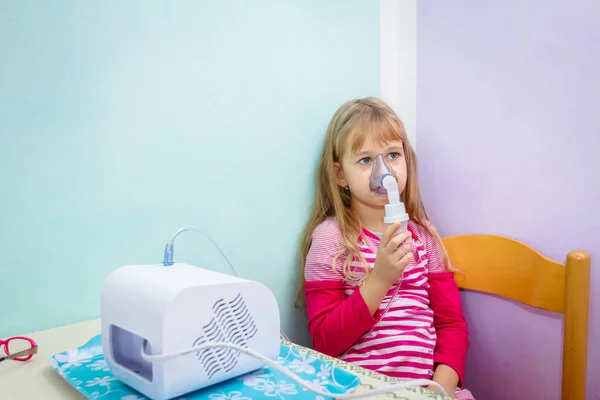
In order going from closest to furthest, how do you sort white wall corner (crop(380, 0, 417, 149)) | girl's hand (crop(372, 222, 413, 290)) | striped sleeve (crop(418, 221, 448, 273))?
girl's hand (crop(372, 222, 413, 290))
striped sleeve (crop(418, 221, 448, 273))
white wall corner (crop(380, 0, 417, 149))

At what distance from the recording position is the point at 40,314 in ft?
2.22

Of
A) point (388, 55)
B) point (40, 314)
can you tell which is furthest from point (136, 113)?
point (388, 55)

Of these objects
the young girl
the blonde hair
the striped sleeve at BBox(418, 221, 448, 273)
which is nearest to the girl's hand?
the young girl

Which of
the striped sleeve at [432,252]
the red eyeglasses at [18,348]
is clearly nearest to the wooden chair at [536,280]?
the striped sleeve at [432,252]

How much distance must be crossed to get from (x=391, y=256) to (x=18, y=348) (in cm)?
59

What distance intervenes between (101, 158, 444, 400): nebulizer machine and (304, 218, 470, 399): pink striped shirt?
30cm

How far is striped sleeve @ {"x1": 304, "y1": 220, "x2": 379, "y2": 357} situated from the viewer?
832mm

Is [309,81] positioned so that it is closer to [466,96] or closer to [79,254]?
[466,96]

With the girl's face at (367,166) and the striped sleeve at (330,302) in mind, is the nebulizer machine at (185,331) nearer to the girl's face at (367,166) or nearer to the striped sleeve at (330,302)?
the striped sleeve at (330,302)

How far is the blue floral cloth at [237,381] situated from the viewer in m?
0.51

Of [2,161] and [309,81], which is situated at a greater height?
[309,81]

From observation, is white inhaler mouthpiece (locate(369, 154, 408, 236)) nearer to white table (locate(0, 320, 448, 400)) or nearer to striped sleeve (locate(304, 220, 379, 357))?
striped sleeve (locate(304, 220, 379, 357))

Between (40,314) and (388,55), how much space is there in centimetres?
100

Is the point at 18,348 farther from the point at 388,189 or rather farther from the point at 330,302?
the point at 388,189
